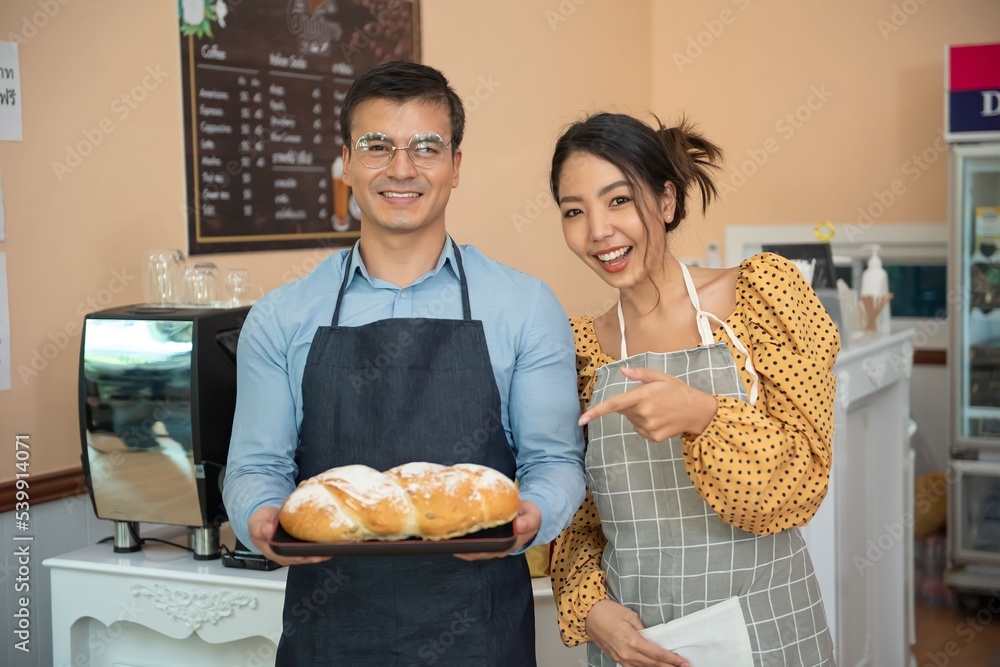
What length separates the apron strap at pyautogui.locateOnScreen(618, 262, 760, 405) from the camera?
1446 millimetres

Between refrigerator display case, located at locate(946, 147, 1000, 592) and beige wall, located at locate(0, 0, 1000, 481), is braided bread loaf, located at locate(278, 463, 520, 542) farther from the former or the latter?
refrigerator display case, located at locate(946, 147, 1000, 592)

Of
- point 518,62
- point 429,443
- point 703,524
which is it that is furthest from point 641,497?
point 518,62

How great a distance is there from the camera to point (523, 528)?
1.22 meters

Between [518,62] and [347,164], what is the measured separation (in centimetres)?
257

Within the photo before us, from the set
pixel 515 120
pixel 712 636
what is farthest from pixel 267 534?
pixel 515 120

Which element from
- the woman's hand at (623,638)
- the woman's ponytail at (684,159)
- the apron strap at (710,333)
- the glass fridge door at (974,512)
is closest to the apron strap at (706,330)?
the apron strap at (710,333)

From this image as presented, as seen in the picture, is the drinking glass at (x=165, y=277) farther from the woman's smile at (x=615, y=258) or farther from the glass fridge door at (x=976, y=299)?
the glass fridge door at (x=976, y=299)

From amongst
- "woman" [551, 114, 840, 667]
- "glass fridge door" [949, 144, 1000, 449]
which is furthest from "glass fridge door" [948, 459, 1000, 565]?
"woman" [551, 114, 840, 667]

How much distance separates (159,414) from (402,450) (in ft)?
2.20

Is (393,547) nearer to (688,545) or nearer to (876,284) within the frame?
(688,545)

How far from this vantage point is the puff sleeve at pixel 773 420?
132cm

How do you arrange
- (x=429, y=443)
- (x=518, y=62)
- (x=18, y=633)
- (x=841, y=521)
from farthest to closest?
(x=518, y=62) → (x=841, y=521) → (x=18, y=633) → (x=429, y=443)

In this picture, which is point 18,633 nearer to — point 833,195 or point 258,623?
point 258,623

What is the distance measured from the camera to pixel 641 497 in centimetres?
148
